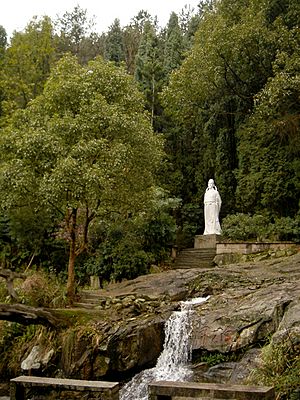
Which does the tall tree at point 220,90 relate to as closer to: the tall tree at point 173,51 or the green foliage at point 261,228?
the green foliage at point 261,228

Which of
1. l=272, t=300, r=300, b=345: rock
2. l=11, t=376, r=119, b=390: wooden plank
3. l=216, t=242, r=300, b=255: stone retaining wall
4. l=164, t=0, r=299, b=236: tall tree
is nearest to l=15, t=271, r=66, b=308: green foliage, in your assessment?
l=11, t=376, r=119, b=390: wooden plank

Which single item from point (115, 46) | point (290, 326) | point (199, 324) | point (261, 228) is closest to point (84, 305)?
point (199, 324)

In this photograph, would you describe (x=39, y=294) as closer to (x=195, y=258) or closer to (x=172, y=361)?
(x=172, y=361)

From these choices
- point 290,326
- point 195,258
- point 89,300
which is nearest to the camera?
point 290,326

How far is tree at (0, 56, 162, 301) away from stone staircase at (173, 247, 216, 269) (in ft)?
13.8

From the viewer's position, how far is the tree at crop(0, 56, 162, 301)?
46.4 feet

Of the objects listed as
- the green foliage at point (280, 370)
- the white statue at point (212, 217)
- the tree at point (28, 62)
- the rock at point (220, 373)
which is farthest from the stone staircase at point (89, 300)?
the tree at point (28, 62)

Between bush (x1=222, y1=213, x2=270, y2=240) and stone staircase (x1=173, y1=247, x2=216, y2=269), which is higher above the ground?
bush (x1=222, y1=213, x2=270, y2=240)

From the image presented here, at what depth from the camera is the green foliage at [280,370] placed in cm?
789

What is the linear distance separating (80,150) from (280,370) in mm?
7841

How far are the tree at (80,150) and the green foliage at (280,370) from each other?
6.62 metres

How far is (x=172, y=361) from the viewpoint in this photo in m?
11.7

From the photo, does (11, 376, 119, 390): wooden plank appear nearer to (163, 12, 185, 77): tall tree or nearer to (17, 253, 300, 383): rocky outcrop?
(17, 253, 300, 383): rocky outcrop

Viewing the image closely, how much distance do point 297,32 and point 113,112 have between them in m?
9.53
